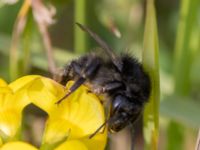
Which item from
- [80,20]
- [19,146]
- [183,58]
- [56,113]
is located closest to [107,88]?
[56,113]

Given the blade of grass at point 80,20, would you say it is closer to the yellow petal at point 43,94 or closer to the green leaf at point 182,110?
the green leaf at point 182,110

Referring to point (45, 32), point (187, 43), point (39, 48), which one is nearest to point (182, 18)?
point (187, 43)

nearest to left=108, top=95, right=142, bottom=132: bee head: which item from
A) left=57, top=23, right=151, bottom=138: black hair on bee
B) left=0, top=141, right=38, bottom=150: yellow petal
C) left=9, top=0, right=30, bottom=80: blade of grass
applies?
left=57, top=23, right=151, bottom=138: black hair on bee

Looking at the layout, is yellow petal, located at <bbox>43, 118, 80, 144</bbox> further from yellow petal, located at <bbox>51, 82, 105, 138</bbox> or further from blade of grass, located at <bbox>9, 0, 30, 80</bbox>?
blade of grass, located at <bbox>9, 0, 30, 80</bbox>

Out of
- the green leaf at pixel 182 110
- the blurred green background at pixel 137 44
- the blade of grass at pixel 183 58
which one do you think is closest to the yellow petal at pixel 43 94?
the blurred green background at pixel 137 44

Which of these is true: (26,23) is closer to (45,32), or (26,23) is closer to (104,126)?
(45,32)
